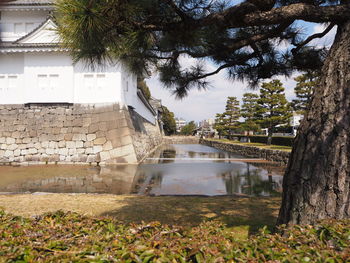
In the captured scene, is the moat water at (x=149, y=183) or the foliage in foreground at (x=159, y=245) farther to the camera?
the moat water at (x=149, y=183)

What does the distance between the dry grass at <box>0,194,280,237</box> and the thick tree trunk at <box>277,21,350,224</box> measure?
1.12 m

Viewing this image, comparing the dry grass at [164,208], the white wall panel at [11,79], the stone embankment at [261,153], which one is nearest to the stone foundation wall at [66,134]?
the white wall panel at [11,79]

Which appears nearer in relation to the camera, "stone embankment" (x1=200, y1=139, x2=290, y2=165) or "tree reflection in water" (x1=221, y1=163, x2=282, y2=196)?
"tree reflection in water" (x1=221, y1=163, x2=282, y2=196)

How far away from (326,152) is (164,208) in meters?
2.72

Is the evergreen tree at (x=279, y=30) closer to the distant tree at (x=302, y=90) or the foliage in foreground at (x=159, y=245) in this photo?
the foliage in foreground at (x=159, y=245)

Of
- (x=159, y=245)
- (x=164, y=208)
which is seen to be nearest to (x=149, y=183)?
(x=164, y=208)

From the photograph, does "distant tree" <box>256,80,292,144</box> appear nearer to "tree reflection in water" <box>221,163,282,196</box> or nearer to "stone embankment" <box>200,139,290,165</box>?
"stone embankment" <box>200,139,290,165</box>

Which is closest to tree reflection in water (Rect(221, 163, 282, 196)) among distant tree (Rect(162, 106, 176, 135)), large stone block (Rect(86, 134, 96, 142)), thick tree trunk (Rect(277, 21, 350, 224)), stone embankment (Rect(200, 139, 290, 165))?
stone embankment (Rect(200, 139, 290, 165))

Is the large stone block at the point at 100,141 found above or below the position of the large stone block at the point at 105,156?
above

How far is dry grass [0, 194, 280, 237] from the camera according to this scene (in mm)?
3484

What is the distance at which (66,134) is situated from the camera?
1097 cm

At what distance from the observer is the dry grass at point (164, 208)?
11.4 feet

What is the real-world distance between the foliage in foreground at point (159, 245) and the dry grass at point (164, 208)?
1770 mm

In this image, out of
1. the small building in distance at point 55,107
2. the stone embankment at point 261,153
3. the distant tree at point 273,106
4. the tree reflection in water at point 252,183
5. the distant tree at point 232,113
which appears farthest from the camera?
the distant tree at point 232,113
